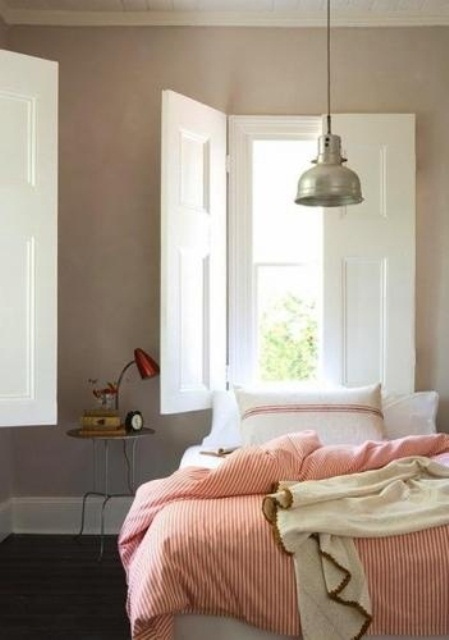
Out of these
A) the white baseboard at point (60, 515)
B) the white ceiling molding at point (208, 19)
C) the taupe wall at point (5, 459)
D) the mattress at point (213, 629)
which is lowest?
the white baseboard at point (60, 515)

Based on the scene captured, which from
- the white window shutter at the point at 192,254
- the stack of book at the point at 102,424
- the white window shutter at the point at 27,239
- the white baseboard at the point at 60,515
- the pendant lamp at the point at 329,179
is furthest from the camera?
the white baseboard at the point at 60,515

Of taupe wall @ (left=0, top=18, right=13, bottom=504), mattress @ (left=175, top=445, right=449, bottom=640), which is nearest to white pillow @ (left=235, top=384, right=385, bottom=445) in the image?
mattress @ (left=175, top=445, right=449, bottom=640)

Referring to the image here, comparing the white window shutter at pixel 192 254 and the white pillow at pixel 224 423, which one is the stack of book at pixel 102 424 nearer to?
the white window shutter at pixel 192 254

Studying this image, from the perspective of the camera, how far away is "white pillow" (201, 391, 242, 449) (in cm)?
394

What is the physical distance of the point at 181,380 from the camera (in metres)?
4.00

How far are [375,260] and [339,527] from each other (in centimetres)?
242

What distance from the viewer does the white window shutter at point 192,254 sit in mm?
3902

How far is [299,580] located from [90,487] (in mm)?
2526

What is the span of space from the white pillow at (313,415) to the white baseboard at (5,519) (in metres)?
1.65

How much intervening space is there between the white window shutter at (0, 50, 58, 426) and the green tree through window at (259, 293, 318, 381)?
151 centimetres

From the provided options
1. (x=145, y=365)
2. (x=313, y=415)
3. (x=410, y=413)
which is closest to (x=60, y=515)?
(x=145, y=365)

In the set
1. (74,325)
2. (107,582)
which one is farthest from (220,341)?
(107,582)

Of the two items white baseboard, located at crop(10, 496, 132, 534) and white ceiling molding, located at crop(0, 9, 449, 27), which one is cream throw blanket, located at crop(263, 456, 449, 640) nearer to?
white baseboard, located at crop(10, 496, 132, 534)

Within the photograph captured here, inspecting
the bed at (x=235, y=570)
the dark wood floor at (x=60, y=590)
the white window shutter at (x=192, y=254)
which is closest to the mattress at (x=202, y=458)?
the white window shutter at (x=192, y=254)
